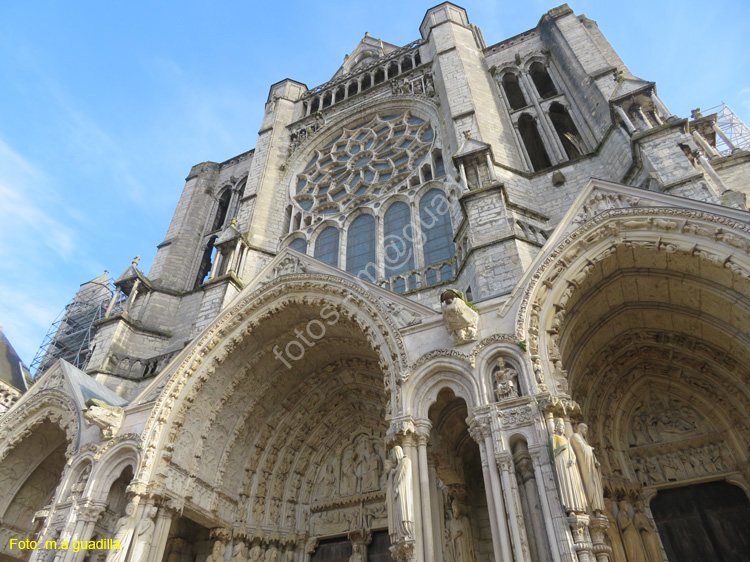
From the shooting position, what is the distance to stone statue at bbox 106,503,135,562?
6664mm

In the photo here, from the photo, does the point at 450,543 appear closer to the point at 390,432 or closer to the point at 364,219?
the point at 390,432

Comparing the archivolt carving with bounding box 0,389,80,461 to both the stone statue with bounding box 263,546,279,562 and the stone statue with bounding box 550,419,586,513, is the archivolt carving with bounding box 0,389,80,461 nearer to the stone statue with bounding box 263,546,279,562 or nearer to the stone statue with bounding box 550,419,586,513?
the stone statue with bounding box 263,546,279,562

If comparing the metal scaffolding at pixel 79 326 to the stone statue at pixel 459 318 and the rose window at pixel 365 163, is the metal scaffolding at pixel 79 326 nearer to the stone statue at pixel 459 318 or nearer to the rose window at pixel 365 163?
the rose window at pixel 365 163

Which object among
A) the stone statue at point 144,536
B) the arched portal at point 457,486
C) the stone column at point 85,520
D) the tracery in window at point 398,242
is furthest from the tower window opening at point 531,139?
the stone column at point 85,520

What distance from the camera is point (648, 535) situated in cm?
672

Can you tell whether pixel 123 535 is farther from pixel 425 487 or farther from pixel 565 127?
pixel 565 127

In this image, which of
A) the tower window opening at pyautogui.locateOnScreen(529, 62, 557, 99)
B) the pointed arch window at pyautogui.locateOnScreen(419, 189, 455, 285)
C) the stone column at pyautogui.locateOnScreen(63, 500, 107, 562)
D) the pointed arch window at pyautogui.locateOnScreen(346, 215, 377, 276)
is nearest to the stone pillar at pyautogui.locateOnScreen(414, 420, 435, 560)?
the pointed arch window at pyautogui.locateOnScreen(419, 189, 455, 285)

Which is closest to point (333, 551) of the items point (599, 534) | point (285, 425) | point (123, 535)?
point (285, 425)

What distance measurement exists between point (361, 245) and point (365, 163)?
3520 millimetres

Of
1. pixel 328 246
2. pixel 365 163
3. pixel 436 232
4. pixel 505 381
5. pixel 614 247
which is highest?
pixel 365 163

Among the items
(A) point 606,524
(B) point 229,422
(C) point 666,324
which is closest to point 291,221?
(B) point 229,422

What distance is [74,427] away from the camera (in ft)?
27.8

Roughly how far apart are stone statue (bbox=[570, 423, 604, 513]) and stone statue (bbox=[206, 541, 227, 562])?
5.71m

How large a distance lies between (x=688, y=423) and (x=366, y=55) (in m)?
18.3
